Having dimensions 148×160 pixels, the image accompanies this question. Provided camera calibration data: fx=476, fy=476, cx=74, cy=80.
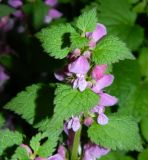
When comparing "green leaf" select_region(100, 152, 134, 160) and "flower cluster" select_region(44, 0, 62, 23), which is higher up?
"flower cluster" select_region(44, 0, 62, 23)

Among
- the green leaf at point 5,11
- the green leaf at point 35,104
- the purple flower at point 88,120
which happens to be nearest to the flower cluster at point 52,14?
the green leaf at point 5,11

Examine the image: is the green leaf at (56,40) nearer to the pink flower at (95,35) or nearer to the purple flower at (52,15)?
the pink flower at (95,35)

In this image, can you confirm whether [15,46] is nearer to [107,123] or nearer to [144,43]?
[144,43]

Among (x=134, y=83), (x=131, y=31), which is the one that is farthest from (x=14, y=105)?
(x=131, y=31)

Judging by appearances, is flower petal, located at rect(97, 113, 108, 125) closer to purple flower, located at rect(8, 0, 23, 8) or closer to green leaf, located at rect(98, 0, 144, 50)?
green leaf, located at rect(98, 0, 144, 50)

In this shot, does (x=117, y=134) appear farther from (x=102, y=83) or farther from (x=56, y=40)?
(x=56, y=40)

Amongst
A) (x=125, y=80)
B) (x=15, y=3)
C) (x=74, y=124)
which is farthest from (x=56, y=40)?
(x=15, y=3)

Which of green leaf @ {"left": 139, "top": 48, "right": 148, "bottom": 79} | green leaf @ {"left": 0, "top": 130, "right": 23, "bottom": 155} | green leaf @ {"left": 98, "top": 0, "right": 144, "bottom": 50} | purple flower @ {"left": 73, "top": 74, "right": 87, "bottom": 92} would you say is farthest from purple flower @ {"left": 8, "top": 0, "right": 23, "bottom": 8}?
purple flower @ {"left": 73, "top": 74, "right": 87, "bottom": 92}
